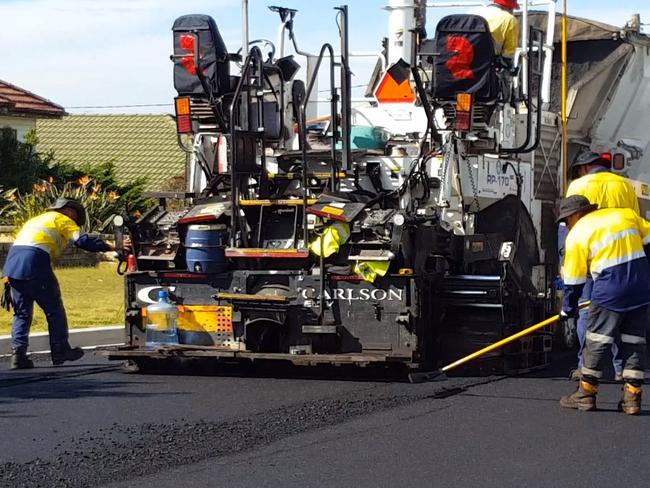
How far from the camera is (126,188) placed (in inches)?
991

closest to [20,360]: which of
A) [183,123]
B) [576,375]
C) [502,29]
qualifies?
[183,123]

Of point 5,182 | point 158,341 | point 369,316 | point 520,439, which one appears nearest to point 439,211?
point 369,316

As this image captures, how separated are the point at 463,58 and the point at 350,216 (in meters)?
1.54

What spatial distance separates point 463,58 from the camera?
989 centimetres

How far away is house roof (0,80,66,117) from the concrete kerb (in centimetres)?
1634

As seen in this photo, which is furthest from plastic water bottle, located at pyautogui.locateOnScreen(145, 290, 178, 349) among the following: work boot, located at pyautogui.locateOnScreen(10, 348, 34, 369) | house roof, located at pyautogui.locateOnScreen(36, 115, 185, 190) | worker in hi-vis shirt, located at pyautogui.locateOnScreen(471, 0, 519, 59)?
house roof, located at pyautogui.locateOnScreen(36, 115, 185, 190)

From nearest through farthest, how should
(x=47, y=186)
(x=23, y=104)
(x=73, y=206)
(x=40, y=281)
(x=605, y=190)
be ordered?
(x=605, y=190), (x=40, y=281), (x=73, y=206), (x=47, y=186), (x=23, y=104)

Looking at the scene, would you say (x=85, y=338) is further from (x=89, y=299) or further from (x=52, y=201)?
(x=52, y=201)

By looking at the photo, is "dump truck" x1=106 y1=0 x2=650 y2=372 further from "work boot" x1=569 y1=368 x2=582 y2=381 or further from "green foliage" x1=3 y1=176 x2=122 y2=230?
"green foliage" x1=3 y1=176 x2=122 y2=230

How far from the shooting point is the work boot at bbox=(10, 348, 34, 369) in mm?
10383

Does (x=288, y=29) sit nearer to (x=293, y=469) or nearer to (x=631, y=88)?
(x=631, y=88)

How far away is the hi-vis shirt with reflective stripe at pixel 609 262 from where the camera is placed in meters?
8.23

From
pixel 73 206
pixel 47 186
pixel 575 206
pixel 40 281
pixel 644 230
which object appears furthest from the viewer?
pixel 47 186

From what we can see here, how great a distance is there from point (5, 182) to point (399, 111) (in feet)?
46.8
